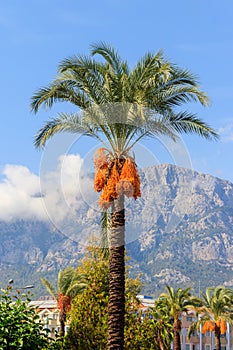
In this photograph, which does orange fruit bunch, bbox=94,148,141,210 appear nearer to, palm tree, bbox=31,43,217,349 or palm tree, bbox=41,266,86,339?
palm tree, bbox=31,43,217,349

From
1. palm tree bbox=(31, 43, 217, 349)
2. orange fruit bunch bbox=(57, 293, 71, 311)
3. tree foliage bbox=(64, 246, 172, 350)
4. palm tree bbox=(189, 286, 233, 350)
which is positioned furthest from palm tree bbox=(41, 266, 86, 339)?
palm tree bbox=(31, 43, 217, 349)

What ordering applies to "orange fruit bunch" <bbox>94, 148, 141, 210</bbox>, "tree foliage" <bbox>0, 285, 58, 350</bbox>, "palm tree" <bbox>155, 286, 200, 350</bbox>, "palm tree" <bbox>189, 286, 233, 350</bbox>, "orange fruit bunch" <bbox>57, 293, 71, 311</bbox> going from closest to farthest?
1. "tree foliage" <bbox>0, 285, 58, 350</bbox>
2. "orange fruit bunch" <bbox>94, 148, 141, 210</bbox>
3. "orange fruit bunch" <bbox>57, 293, 71, 311</bbox>
4. "palm tree" <bbox>155, 286, 200, 350</bbox>
5. "palm tree" <bbox>189, 286, 233, 350</bbox>

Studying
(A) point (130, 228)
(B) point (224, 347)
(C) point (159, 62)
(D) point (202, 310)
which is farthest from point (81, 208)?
(B) point (224, 347)

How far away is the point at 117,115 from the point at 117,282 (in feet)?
18.1

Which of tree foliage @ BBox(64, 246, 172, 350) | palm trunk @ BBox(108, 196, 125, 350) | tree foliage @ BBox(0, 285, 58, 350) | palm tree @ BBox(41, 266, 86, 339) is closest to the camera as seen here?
tree foliage @ BBox(0, 285, 58, 350)

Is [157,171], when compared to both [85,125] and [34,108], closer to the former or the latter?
[85,125]

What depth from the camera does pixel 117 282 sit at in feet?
64.1

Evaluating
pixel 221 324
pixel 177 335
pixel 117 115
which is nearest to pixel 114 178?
pixel 117 115

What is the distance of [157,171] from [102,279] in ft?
19.3

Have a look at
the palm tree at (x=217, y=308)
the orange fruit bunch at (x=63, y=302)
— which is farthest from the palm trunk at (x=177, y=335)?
the orange fruit bunch at (x=63, y=302)

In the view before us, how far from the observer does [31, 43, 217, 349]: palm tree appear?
64.7 feet

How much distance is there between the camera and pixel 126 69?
21.6m

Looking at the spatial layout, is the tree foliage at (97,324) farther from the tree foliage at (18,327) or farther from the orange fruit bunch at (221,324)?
the orange fruit bunch at (221,324)

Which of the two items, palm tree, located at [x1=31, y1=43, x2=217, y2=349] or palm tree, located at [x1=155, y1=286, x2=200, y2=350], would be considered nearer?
palm tree, located at [x1=31, y1=43, x2=217, y2=349]
